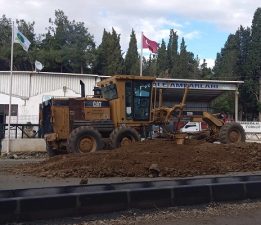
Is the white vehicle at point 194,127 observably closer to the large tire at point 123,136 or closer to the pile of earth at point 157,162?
the large tire at point 123,136

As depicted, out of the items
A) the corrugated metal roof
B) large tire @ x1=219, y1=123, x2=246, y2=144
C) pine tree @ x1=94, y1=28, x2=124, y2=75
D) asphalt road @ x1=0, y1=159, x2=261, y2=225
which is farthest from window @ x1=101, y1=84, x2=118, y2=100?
pine tree @ x1=94, y1=28, x2=124, y2=75

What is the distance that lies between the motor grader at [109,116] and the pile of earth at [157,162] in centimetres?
327

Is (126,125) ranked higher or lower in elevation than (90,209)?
higher

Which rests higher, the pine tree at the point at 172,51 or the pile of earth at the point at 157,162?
the pine tree at the point at 172,51

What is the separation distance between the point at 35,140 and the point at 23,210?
63.8 feet

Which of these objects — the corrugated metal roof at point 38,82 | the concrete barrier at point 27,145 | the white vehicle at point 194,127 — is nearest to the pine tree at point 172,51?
the corrugated metal roof at point 38,82

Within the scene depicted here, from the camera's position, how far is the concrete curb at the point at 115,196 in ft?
26.9

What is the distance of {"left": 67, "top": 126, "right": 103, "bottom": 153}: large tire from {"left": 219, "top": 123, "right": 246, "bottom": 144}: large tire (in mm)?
5807

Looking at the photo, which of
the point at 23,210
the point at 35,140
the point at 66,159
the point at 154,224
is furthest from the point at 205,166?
the point at 35,140

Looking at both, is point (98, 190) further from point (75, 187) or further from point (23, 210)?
point (23, 210)

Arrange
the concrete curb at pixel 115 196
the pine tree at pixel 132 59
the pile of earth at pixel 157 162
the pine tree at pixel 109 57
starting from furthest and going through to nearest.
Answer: the pine tree at pixel 132 59
the pine tree at pixel 109 57
the pile of earth at pixel 157 162
the concrete curb at pixel 115 196

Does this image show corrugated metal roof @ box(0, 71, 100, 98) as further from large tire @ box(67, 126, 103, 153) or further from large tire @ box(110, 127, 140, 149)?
large tire @ box(67, 126, 103, 153)

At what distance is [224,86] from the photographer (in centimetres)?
5528

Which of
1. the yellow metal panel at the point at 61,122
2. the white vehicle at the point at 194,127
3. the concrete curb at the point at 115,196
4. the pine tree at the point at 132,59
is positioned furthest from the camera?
the pine tree at the point at 132,59
